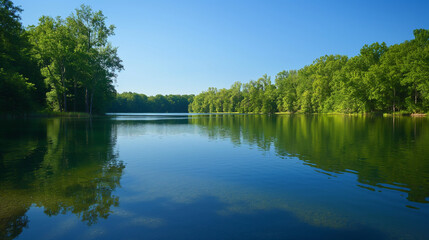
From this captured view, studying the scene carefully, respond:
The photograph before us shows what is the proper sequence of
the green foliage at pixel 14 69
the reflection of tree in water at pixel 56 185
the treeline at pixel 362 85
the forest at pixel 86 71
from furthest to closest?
the treeline at pixel 362 85
the forest at pixel 86 71
the green foliage at pixel 14 69
the reflection of tree in water at pixel 56 185

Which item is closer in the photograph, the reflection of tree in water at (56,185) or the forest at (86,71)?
the reflection of tree in water at (56,185)

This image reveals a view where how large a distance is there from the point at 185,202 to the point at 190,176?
2.60 meters

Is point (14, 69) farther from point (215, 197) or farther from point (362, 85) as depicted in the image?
point (362, 85)

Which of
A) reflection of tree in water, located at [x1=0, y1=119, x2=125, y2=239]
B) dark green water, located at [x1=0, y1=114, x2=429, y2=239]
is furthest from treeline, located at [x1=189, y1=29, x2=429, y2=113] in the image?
reflection of tree in water, located at [x1=0, y1=119, x2=125, y2=239]

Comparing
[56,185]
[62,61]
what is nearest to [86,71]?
[62,61]

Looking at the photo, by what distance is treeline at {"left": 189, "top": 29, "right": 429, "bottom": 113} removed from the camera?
57531 mm

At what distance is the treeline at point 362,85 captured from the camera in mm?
57531

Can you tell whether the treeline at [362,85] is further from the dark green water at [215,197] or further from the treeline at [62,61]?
the treeline at [62,61]

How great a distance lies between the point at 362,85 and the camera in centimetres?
6994

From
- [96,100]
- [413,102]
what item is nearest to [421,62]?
[413,102]

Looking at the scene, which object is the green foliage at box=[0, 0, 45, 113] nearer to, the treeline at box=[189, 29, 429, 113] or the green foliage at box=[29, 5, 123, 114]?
the green foliage at box=[29, 5, 123, 114]

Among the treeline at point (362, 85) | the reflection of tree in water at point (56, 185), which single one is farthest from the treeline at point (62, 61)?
the treeline at point (362, 85)

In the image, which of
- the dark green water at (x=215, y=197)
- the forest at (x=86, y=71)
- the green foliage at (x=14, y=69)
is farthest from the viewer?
the forest at (x=86, y=71)

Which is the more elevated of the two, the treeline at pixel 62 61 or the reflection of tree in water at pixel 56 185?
the treeline at pixel 62 61
